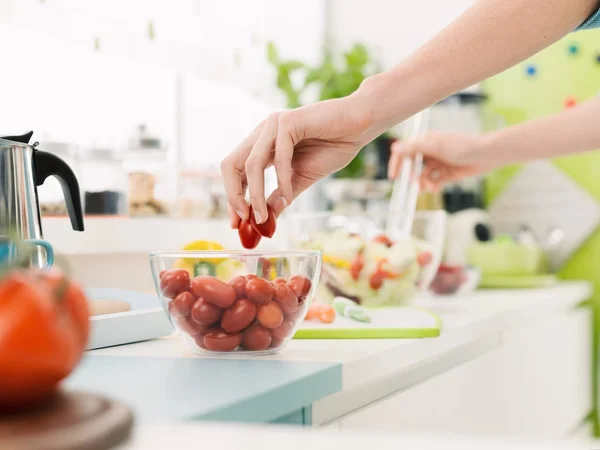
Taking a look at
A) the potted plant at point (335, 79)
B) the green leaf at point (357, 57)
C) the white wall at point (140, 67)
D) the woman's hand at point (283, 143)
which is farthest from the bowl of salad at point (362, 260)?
the green leaf at point (357, 57)

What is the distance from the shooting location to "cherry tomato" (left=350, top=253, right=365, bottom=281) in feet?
4.39

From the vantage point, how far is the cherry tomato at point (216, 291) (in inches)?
33.0

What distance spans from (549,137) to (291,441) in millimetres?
1346

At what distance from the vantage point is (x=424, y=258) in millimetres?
1443

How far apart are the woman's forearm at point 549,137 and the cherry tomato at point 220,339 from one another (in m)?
0.92

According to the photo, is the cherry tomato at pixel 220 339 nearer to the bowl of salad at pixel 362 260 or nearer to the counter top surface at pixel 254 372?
the counter top surface at pixel 254 372

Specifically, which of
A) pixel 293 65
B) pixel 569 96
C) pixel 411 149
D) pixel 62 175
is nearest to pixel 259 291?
pixel 62 175

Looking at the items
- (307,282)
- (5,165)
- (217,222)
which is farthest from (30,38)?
(307,282)

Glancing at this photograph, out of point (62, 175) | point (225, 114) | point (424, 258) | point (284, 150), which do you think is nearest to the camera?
point (284, 150)

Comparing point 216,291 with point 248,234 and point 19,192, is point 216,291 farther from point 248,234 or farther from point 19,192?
point 19,192

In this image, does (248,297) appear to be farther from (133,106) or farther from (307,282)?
(133,106)

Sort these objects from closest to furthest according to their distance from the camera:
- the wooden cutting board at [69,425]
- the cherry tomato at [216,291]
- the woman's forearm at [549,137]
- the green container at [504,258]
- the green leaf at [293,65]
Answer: the wooden cutting board at [69,425] < the cherry tomato at [216,291] < the woman's forearm at [549,137] < the green container at [504,258] < the green leaf at [293,65]

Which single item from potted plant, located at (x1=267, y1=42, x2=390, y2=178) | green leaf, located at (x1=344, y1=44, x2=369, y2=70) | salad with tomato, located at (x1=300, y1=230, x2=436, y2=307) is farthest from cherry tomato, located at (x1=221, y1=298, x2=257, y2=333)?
green leaf, located at (x1=344, y1=44, x2=369, y2=70)

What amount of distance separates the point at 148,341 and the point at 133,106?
109 cm
